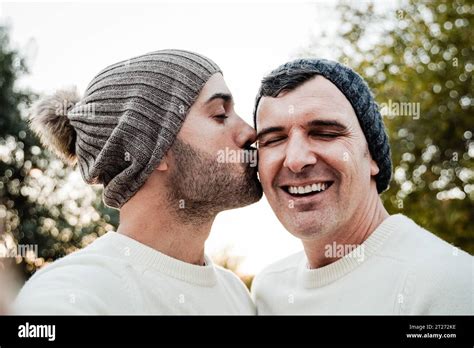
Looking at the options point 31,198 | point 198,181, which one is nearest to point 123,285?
point 198,181

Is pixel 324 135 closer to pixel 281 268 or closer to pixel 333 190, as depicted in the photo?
pixel 333 190

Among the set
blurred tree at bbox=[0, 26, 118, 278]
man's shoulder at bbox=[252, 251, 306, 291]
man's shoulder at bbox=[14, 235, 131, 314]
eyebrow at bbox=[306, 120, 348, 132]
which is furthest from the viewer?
blurred tree at bbox=[0, 26, 118, 278]

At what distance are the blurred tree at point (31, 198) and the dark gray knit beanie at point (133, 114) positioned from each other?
11.7 meters

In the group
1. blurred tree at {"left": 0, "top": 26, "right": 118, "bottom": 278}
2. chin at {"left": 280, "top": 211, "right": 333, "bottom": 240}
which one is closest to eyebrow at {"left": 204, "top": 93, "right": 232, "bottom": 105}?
chin at {"left": 280, "top": 211, "right": 333, "bottom": 240}

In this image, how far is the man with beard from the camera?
355 centimetres

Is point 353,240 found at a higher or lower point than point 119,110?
lower

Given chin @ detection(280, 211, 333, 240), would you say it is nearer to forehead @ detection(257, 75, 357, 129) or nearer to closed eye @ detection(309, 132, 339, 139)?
closed eye @ detection(309, 132, 339, 139)

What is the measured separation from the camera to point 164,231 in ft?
11.8

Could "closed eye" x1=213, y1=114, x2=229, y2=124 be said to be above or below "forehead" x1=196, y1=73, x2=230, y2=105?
below

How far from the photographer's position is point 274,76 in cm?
353

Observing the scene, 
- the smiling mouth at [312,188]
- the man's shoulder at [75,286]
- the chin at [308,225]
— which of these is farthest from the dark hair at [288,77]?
the man's shoulder at [75,286]

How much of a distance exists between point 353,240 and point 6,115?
13.5m
